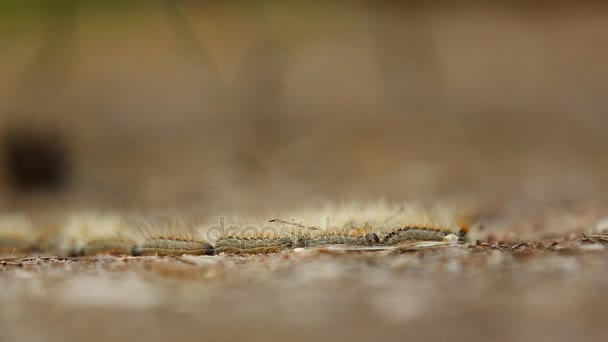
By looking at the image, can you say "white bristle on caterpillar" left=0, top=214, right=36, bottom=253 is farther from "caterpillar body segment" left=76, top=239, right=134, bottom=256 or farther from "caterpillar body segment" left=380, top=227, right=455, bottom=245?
"caterpillar body segment" left=380, top=227, right=455, bottom=245

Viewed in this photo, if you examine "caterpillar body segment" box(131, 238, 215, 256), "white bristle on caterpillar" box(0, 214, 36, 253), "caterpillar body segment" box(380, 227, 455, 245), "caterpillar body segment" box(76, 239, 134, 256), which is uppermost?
"white bristle on caterpillar" box(0, 214, 36, 253)

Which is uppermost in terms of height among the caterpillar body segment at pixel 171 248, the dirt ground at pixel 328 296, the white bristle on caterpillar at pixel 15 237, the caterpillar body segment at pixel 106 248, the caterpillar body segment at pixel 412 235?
the white bristle on caterpillar at pixel 15 237

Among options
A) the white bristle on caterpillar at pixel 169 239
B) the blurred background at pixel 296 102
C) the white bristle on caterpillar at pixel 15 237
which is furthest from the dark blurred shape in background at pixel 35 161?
the white bristle on caterpillar at pixel 169 239

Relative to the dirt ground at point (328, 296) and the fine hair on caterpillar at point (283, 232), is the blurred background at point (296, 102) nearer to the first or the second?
the fine hair on caterpillar at point (283, 232)

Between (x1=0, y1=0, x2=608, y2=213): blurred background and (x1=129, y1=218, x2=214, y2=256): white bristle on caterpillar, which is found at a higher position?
(x1=0, y1=0, x2=608, y2=213): blurred background

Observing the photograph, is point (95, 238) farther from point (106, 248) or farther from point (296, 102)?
point (296, 102)

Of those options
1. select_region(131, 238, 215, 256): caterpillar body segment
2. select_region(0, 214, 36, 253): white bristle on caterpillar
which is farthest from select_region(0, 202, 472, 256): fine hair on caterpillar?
select_region(0, 214, 36, 253): white bristle on caterpillar

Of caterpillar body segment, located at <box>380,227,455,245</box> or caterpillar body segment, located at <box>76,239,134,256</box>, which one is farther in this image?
caterpillar body segment, located at <box>76,239,134,256</box>

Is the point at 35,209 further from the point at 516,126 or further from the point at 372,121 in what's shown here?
the point at 516,126
